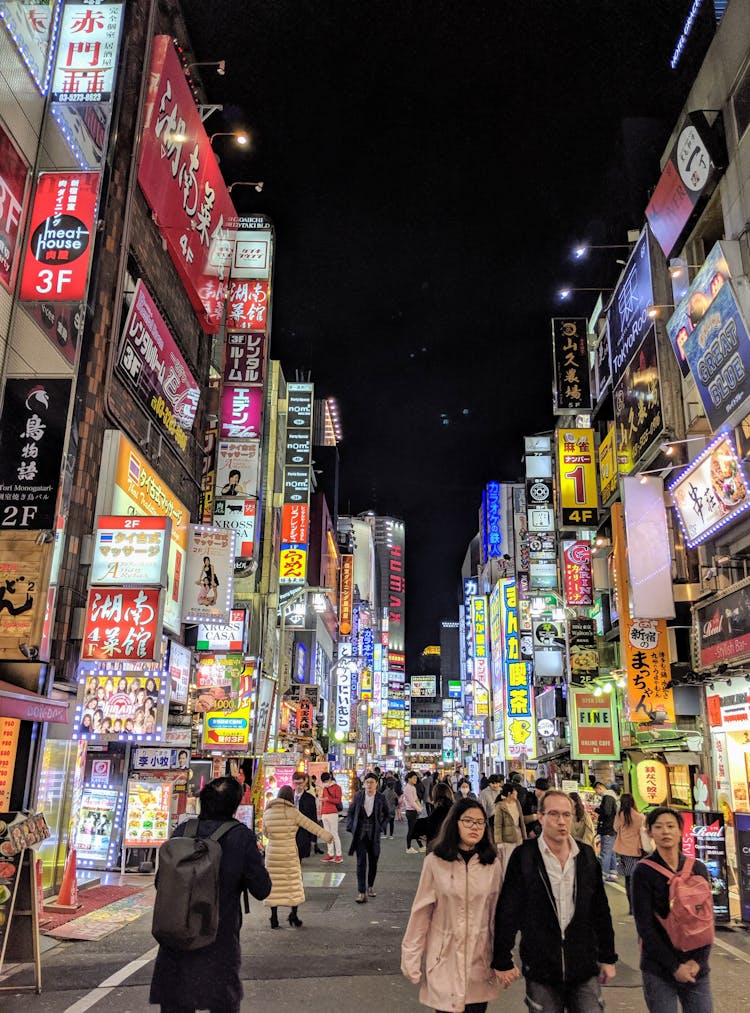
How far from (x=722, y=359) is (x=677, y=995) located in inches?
431

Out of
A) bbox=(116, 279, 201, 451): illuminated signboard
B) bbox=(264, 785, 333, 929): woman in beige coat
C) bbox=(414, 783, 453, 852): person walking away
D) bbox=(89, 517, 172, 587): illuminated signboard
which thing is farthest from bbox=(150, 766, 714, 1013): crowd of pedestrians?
bbox=(116, 279, 201, 451): illuminated signboard

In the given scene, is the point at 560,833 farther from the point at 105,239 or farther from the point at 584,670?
the point at 584,670

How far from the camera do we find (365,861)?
11.9 m

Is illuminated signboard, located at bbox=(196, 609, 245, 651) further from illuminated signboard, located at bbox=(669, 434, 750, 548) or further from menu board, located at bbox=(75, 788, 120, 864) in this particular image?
illuminated signboard, located at bbox=(669, 434, 750, 548)

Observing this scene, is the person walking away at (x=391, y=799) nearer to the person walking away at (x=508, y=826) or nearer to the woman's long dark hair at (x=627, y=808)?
the person walking away at (x=508, y=826)

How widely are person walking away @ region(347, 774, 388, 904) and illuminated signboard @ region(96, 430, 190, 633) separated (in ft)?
16.5

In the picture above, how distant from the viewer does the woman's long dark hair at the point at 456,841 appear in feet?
14.3

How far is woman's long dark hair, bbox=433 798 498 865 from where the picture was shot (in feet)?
14.3

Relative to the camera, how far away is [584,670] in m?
26.1

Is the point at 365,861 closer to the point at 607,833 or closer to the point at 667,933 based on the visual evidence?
the point at 607,833

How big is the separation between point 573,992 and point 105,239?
14.0 meters

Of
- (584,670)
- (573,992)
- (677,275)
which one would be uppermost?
(677,275)

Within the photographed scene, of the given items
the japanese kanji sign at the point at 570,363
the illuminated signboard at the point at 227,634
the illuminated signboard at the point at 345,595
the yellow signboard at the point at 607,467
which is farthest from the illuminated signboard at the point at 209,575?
the illuminated signboard at the point at 345,595

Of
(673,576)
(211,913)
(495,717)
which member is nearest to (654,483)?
(673,576)
